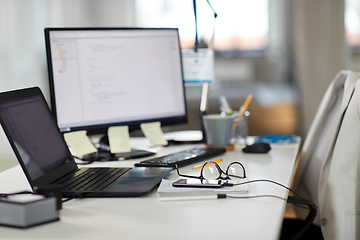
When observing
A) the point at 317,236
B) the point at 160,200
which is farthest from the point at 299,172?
the point at 160,200

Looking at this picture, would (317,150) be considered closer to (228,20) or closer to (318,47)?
(318,47)

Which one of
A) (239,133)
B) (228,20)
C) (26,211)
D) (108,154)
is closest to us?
(26,211)

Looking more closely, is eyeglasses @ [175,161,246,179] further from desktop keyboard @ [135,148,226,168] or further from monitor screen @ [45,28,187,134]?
monitor screen @ [45,28,187,134]

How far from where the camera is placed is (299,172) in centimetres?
131

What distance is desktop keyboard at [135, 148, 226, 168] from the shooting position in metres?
1.04

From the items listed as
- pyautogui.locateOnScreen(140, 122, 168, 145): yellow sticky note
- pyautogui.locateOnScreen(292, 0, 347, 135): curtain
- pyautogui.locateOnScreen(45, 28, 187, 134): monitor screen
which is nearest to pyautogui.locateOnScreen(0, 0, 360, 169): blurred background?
Result: pyautogui.locateOnScreen(292, 0, 347, 135): curtain

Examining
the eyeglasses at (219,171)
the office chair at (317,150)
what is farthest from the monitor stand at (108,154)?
the office chair at (317,150)

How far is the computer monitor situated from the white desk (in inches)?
18.9

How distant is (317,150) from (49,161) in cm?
85

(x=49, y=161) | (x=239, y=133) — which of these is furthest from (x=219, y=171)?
(x=239, y=133)

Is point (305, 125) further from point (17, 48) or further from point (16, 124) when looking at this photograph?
point (16, 124)

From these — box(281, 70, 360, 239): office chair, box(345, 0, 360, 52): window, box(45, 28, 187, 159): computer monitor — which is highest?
box(345, 0, 360, 52): window

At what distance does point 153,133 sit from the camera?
133cm

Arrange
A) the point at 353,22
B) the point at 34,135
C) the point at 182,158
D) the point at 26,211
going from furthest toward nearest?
the point at 353,22
the point at 182,158
the point at 34,135
the point at 26,211
